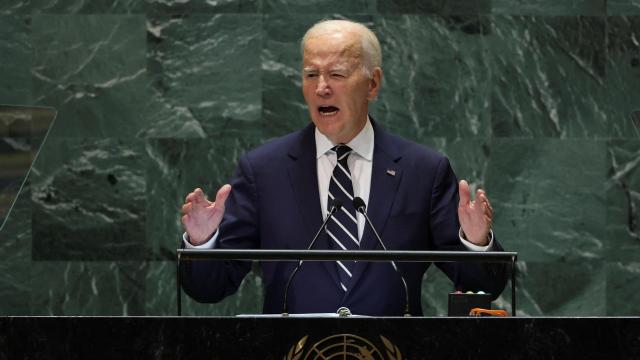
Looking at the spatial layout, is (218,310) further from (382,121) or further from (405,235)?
(405,235)

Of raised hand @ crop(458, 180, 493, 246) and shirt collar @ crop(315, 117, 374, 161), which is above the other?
shirt collar @ crop(315, 117, 374, 161)

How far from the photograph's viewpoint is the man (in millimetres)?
4352

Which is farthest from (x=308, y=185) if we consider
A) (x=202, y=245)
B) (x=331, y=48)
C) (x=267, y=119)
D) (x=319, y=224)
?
(x=267, y=119)

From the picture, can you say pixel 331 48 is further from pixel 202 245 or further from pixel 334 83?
pixel 202 245

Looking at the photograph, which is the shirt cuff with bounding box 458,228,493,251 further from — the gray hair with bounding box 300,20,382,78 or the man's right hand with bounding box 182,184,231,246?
the gray hair with bounding box 300,20,382,78

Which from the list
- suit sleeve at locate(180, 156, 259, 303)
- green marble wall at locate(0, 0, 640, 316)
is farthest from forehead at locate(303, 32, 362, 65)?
green marble wall at locate(0, 0, 640, 316)

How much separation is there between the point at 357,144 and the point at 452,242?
22.1 inches

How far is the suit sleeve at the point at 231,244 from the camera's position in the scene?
4266 mm

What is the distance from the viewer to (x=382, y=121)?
6.71 m

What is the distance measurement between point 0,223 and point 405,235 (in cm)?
158

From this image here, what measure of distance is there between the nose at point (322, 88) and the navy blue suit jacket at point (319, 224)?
0.22m

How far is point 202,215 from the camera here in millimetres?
3980
